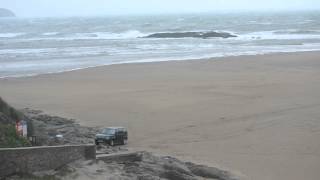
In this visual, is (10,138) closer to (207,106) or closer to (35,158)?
(35,158)

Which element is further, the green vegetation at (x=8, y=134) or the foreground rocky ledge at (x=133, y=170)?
the green vegetation at (x=8, y=134)

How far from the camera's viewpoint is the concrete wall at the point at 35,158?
470 inches

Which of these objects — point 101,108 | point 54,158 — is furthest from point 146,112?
point 54,158

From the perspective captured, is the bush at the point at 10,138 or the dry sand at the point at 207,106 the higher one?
the bush at the point at 10,138

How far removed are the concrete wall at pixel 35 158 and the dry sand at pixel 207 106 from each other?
5.80 m

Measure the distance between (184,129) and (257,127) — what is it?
2.89 metres

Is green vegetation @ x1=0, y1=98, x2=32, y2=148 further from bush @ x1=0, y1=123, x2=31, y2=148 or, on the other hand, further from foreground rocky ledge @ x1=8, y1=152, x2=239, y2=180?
foreground rocky ledge @ x1=8, y1=152, x2=239, y2=180

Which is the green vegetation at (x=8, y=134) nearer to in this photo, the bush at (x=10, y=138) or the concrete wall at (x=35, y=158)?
the bush at (x=10, y=138)

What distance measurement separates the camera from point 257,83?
35.6 m

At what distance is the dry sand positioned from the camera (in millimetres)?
19344

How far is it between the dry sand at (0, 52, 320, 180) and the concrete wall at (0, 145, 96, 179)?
5803 mm

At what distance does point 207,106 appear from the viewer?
28094mm

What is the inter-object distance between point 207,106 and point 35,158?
16.4m

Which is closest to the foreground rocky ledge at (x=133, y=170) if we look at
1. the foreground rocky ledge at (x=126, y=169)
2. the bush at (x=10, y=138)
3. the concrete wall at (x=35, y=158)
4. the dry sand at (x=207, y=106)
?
the foreground rocky ledge at (x=126, y=169)
